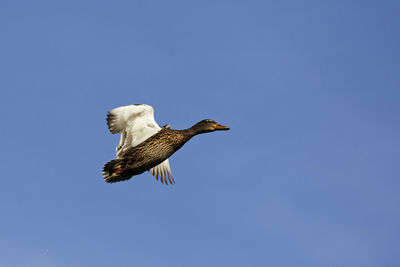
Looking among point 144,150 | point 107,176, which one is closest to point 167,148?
point 144,150

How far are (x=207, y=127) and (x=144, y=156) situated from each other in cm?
219

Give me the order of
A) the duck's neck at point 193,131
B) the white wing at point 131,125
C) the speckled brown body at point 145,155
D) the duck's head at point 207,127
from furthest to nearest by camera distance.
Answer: the duck's head at point 207,127, the duck's neck at point 193,131, the white wing at point 131,125, the speckled brown body at point 145,155

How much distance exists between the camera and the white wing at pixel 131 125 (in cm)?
1542

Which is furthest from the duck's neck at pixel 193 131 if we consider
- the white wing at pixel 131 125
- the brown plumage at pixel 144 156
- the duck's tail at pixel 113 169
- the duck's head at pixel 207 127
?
the duck's tail at pixel 113 169

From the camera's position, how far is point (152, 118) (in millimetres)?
15562

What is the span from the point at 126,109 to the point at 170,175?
355 cm

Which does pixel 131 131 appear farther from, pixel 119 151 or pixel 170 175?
pixel 170 175

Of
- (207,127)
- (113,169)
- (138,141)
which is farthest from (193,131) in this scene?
(113,169)

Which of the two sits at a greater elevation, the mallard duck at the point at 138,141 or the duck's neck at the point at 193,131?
the duck's neck at the point at 193,131

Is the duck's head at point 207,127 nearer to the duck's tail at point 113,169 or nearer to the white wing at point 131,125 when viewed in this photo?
the white wing at point 131,125

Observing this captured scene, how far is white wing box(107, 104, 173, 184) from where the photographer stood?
50.6 ft

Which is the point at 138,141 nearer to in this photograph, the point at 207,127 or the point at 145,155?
the point at 145,155

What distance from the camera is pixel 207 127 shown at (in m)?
16.4

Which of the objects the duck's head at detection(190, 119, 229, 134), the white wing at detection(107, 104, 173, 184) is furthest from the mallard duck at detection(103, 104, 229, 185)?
the duck's head at detection(190, 119, 229, 134)
